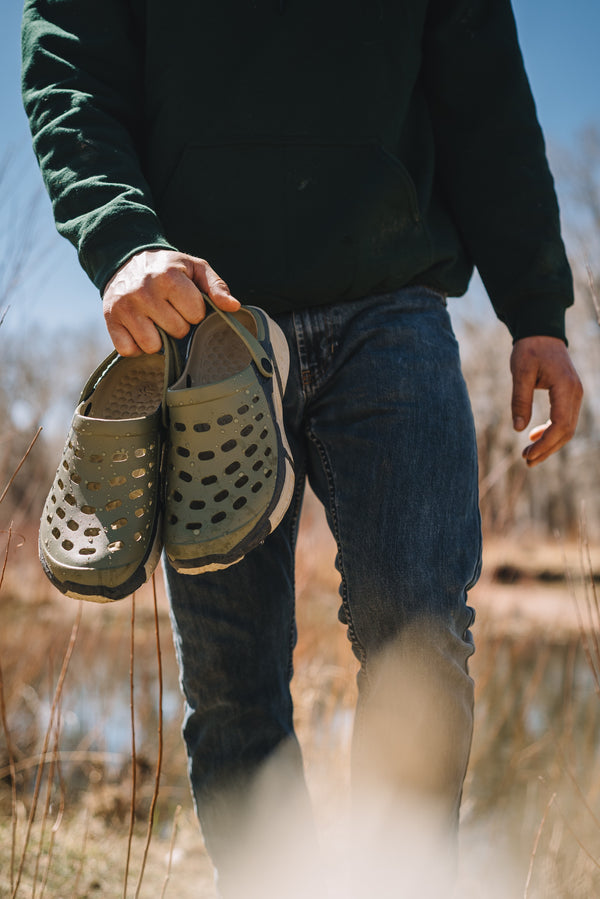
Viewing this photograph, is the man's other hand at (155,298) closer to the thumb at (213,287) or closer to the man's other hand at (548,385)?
the thumb at (213,287)

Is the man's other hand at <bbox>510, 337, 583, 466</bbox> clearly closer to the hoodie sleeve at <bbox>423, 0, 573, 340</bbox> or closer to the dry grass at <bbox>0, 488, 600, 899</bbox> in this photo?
the hoodie sleeve at <bbox>423, 0, 573, 340</bbox>

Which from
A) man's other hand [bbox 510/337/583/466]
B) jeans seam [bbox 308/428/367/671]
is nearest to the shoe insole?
jeans seam [bbox 308/428/367/671]

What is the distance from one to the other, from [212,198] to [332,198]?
0.60 feet

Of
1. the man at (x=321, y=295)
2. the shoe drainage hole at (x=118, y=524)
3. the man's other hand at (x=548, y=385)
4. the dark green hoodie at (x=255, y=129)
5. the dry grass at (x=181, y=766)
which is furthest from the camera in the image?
the dry grass at (x=181, y=766)

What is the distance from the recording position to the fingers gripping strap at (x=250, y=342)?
34.4 inches

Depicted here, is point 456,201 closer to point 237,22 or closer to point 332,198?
point 332,198

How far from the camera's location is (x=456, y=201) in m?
1.26

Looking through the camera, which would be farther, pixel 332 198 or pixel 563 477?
pixel 563 477

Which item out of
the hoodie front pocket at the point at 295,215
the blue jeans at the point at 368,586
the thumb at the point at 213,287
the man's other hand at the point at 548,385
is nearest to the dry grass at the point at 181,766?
the man's other hand at the point at 548,385

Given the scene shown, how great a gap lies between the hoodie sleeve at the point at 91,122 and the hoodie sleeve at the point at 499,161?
1.77ft

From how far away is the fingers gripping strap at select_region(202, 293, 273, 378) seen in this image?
0.87 metres

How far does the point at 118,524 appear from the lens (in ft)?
2.73

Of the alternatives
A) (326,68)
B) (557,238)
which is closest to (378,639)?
(557,238)

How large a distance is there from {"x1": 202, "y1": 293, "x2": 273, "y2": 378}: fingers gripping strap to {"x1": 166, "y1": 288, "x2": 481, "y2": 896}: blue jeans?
131mm
